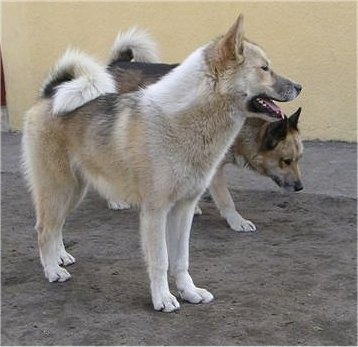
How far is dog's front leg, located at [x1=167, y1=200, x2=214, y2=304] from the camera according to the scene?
392cm

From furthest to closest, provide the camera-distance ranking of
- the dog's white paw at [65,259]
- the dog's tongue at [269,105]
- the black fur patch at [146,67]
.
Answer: the black fur patch at [146,67] → the dog's white paw at [65,259] → the dog's tongue at [269,105]

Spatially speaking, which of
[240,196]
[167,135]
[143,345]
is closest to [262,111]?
[167,135]

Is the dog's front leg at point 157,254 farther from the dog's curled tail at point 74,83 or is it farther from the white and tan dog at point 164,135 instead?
the dog's curled tail at point 74,83

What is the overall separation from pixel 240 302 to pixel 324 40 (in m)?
4.01

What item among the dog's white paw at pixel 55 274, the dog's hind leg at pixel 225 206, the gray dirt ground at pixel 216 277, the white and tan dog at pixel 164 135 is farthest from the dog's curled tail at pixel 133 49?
the dog's white paw at pixel 55 274

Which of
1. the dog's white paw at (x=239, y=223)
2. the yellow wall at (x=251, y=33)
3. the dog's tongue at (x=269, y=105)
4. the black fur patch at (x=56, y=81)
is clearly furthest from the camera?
the yellow wall at (x=251, y=33)

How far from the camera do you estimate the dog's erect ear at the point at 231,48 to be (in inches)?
142

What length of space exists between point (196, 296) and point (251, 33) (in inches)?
160

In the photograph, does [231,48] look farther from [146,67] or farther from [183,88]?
[146,67]

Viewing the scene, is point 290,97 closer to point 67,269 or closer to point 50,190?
point 50,190

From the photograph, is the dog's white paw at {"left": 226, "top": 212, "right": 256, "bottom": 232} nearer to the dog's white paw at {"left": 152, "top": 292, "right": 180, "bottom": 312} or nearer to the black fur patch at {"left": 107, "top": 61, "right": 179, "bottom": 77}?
the black fur patch at {"left": 107, "top": 61, "right": 179, "bottom": 77}

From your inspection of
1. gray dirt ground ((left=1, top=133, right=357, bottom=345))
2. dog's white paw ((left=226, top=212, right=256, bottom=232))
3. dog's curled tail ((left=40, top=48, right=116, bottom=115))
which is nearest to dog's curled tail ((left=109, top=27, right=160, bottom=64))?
gray dirt ground ((left=1, top=133, right=357, bottom=345))

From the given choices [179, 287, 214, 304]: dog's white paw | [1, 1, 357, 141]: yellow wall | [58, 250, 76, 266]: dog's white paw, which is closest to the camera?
[179, 287, 214, 304]: dog's white paw

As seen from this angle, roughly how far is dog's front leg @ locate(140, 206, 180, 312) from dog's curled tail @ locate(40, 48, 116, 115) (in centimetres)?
78
